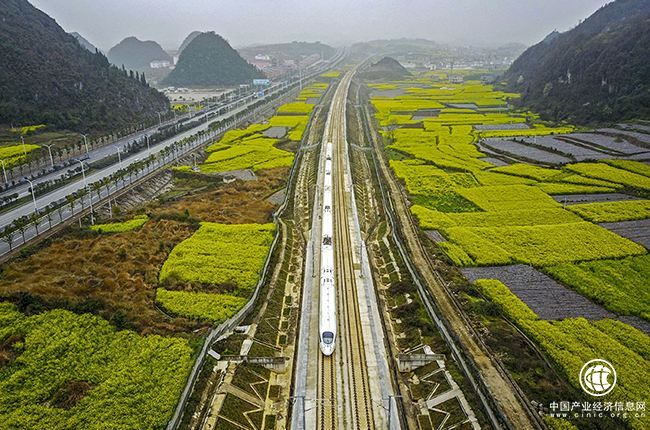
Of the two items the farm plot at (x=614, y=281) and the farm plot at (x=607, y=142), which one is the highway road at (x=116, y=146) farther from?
the farm plot at (x=607, y=142)

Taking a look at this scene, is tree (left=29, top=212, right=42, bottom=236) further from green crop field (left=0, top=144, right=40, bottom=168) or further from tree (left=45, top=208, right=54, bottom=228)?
green crop field (left=0, top=144, right=40, bottom=168)

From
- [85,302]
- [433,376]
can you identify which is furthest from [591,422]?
[85,302]

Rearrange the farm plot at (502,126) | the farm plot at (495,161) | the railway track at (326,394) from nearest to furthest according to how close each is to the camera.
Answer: the railway track at (326,394) < the farm plot at (495,161) < the farm plot at (502,126)

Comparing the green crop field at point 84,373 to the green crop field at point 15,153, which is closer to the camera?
the green crop field at point 84,373

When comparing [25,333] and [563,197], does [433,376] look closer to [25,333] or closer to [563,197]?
[25,333]

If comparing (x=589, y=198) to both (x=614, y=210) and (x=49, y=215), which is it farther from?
(x=49, y=215)

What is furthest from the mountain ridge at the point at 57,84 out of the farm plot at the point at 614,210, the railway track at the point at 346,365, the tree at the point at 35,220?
the farm plot at the point at 614,210

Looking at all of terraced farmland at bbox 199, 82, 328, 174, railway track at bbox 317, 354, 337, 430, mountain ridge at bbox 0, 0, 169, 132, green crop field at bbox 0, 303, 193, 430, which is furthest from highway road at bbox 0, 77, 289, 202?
railway track at bbox 317, 354, 337, 430
